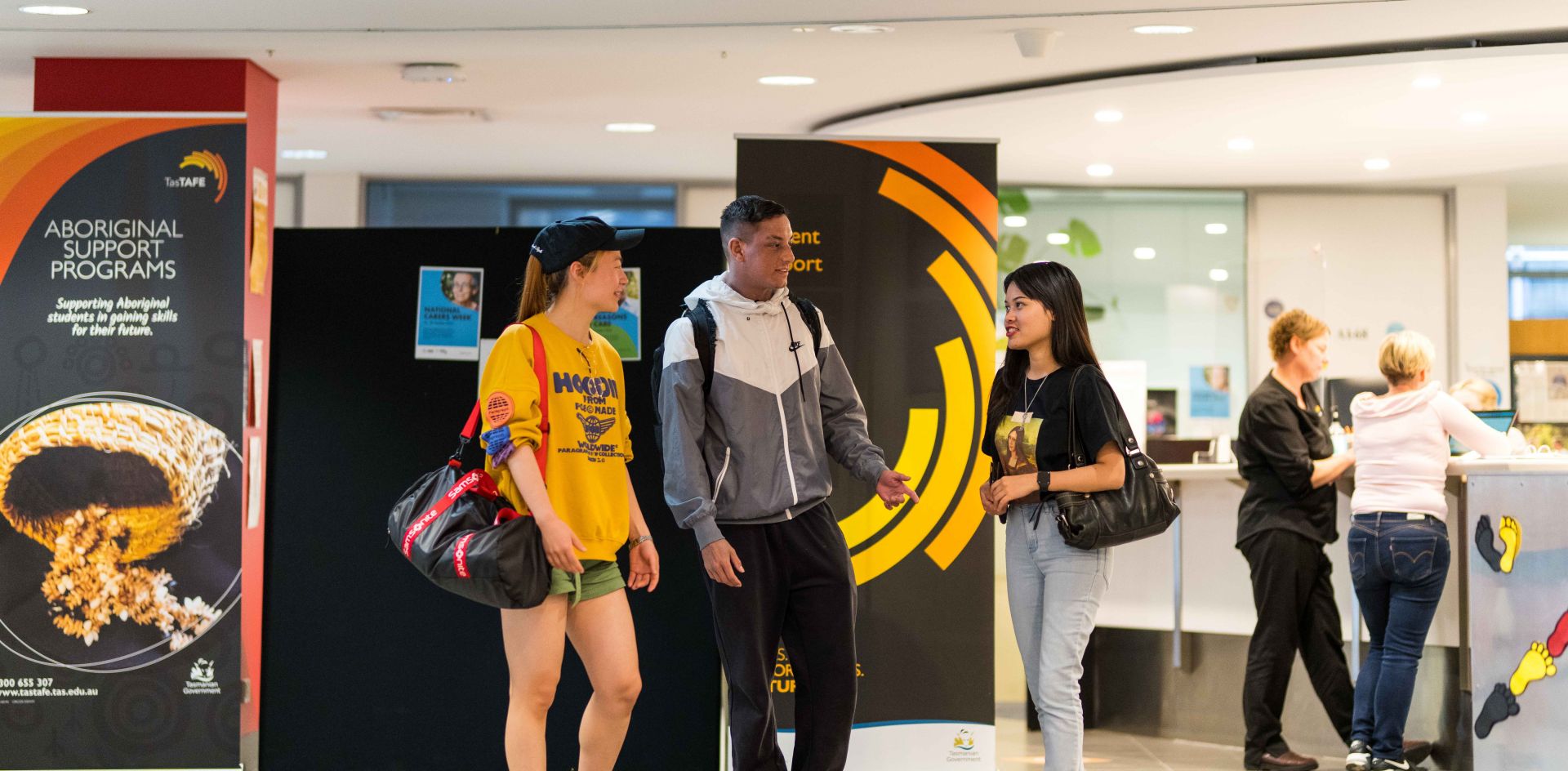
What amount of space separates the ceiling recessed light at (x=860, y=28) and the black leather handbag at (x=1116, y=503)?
1.98 meters

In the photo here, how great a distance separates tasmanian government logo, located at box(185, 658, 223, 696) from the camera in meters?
4.82

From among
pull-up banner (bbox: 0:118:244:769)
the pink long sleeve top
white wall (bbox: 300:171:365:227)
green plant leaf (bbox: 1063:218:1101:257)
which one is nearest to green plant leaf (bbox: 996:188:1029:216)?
green plant leaf (bbox: 1063:218:1101:257)

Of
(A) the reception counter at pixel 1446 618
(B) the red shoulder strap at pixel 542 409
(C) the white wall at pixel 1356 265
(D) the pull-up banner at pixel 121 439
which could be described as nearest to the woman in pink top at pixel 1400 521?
(A) the reception counter at pixel 1446 618

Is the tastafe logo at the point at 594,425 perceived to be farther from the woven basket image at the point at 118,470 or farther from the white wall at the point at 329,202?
the white wall at the point at 329,202

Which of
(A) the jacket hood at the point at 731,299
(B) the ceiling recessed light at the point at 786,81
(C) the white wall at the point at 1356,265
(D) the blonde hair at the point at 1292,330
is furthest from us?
(C) the white wall at the point at 1356,265

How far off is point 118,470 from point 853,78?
3.30 meters

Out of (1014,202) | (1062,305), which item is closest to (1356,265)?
(1014,202)

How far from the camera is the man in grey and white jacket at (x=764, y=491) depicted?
3.49 m

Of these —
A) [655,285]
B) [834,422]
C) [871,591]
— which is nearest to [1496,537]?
[871,591]

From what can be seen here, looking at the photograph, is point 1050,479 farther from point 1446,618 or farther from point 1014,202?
point 1014,202

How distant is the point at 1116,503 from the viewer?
344cm

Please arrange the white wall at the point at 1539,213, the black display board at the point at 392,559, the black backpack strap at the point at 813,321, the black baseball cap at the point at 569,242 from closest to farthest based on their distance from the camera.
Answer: the black baseball cap at the point at 569,242 < the black backpack strap at the point at 813,321 < the black display board at the point at 392,559 < the white wall at the point at 1539,213

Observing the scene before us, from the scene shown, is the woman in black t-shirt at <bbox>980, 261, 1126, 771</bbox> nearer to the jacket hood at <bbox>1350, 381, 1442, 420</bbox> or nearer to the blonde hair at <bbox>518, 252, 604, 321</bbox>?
the blonde hair at <bbox>518, 252, 604, 321</bbox>

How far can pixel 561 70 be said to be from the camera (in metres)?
5.93
